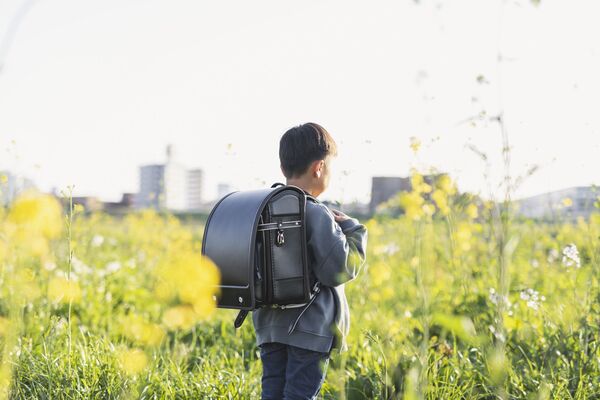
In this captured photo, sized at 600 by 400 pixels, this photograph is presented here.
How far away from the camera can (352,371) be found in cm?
305

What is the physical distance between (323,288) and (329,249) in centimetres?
20

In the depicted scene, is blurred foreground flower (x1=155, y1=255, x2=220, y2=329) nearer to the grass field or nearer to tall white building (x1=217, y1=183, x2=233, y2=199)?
the grass field

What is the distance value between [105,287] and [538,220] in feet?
15.7

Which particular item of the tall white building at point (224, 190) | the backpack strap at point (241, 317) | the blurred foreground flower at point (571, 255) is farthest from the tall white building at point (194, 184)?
the backpack strap at point (241, 317)

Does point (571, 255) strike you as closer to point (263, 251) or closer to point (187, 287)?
point (263, 251)

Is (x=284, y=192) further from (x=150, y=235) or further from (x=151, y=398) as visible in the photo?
(x=150, y=235)

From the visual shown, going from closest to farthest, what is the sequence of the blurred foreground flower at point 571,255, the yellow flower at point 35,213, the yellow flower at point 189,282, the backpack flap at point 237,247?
the yellow flower at point 189,282 < the yellow flower at point 35,213 < the backpack flap at point 237,247 < the blurred foreground flower at point 571,255

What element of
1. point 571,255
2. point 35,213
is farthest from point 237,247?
point 571,255

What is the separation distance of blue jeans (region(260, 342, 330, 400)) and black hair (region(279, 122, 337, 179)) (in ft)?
2.28

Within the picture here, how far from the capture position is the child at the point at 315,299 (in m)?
2.25

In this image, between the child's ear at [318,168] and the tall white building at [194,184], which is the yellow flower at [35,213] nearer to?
the child's ear at [318,168]

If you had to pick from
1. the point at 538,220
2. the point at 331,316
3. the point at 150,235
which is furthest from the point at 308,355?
the point at 150,235

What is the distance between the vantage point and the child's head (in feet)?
7.84

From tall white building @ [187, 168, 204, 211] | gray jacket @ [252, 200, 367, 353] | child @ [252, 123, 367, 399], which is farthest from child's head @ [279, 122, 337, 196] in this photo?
tall white building @ [187, 168, 204, 211]
